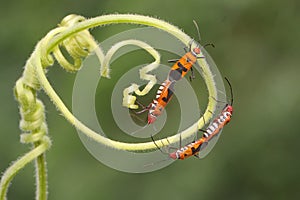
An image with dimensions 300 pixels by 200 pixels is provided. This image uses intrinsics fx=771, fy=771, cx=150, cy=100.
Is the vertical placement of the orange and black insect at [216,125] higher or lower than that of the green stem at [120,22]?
lower

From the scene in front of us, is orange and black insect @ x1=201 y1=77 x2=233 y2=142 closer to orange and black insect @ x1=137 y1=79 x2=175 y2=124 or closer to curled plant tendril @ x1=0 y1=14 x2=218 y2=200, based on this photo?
curled plant tendril @ x1=0 y1=14 x2=218 y2=200

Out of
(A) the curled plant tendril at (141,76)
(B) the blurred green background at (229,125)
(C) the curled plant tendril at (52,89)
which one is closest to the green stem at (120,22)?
(C) the curled plant tendril at (52,89)

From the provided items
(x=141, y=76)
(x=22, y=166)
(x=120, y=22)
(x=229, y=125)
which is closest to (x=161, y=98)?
(x=141, y=76)

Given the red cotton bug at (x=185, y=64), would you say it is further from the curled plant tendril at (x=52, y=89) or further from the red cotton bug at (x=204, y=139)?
the red cotton bug at (x=204, y=139)

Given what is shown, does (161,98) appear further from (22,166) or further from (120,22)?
(22,166)

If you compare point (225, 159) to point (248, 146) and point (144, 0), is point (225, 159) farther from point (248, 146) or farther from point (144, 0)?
point (144, 0)

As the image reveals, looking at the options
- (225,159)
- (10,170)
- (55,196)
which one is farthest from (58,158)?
(10,170)
